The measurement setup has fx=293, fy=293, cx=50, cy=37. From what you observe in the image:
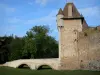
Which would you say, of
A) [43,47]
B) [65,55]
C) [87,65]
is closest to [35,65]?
[65,55]

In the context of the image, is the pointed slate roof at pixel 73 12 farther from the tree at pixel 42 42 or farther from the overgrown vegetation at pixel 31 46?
the tree at pixel 42 42

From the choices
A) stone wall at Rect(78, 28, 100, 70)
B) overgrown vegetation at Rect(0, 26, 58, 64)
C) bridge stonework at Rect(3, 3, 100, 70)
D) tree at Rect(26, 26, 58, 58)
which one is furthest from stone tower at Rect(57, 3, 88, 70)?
tree at Rect(26, 26, 58, 58)

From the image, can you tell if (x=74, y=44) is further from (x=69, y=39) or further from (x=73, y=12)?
(x=73, y=12)

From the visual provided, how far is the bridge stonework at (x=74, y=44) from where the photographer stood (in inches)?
1323

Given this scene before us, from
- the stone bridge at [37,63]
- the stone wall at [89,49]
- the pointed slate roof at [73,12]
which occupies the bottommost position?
the stone bridge at [37,63]

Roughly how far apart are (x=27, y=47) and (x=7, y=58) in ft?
21.5

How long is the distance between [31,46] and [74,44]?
48.1ft

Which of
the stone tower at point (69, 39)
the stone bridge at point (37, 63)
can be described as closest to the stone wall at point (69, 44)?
the stone tower at point (69, 39)

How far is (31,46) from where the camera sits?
1937 inches

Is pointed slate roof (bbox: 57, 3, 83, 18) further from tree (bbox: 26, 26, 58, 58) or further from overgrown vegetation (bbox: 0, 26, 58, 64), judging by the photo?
tree (bbox: 26, 26, 58, 58)

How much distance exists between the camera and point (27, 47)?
49.3m

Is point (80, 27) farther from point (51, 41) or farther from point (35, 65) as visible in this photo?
point (51, 41)

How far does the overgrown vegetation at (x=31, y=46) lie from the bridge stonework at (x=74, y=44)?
11738mm

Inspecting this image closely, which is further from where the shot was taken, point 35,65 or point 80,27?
point 35,65
